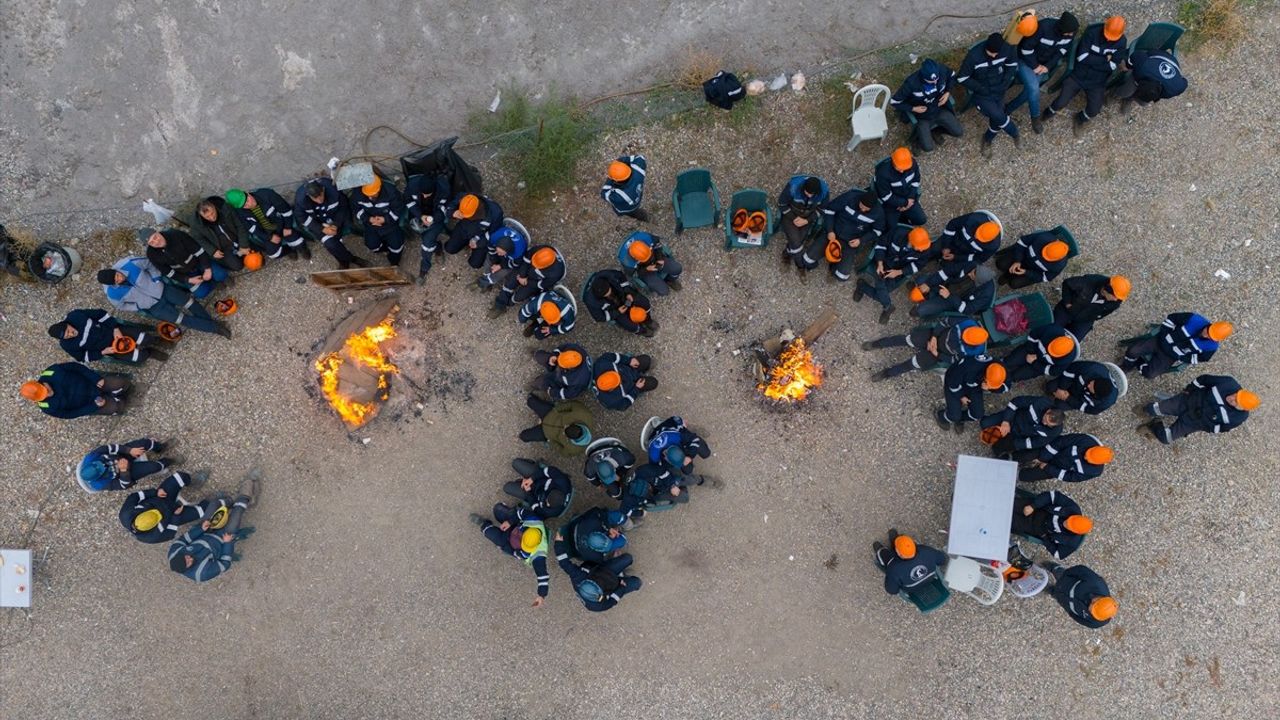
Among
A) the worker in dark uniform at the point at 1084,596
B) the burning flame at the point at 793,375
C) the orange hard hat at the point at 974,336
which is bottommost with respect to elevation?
the worker in dark uniform at the point at 1084,596

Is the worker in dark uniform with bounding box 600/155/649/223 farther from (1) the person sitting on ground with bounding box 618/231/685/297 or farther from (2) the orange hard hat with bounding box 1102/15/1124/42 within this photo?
(2) the orange hard hat with bounding box 1102/15/1124/42

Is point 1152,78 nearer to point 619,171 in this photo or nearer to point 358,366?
point 619,171

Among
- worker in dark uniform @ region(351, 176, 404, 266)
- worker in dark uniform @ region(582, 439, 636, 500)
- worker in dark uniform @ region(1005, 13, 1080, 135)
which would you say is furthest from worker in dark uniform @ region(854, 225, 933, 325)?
worker in dark uniform @ region(351, 176, 404, 266)

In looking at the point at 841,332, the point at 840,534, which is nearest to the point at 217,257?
the point at 841,332

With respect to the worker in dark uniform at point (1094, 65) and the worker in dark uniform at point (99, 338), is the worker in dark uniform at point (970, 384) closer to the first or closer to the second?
the worker in dark uniform at point (1094, 65)

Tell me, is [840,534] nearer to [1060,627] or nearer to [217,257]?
[1060,627]

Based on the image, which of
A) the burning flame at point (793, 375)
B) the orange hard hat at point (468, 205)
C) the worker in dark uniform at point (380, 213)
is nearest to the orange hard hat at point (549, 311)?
the orange hard hat at point (468, 205)
